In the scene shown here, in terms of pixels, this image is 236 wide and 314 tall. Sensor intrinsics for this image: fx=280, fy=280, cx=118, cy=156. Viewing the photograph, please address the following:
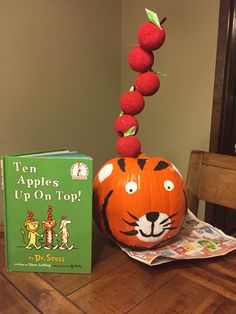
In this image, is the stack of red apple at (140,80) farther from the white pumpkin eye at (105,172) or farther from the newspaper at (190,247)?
the newspaper at (190,247)

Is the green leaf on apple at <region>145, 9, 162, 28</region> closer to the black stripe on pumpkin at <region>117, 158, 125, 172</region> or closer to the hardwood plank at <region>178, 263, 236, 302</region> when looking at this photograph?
the black stripe on pumpkin at <region>117, 158, 125, 172</region>

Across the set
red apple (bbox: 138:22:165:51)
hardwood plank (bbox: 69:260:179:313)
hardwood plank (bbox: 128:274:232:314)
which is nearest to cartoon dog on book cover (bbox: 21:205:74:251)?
hardwood plank (bbox: 69:260:179:313)

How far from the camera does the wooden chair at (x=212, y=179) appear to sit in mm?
953

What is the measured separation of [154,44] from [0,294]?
0.65 m

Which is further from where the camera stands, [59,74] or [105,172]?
[59,74]

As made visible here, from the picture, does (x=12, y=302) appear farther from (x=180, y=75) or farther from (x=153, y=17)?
(x=180, y=75)

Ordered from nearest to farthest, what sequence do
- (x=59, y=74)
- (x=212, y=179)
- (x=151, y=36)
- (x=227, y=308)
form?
(x=227, y=308), (x=151, y=36), (x=212, y=179), (x=59, y=74)

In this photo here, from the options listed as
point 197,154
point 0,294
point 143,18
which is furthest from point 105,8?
point 0,294

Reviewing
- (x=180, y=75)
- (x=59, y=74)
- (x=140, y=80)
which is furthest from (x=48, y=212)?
(x=180, y=75)

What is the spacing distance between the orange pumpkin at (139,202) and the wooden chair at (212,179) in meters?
0.29

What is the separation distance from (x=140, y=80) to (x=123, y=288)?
496 millimetres

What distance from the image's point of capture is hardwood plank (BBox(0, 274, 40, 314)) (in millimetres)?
542

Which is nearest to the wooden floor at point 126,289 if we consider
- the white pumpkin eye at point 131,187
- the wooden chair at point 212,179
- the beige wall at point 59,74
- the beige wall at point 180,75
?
the white pumpkin eye at point 131,187

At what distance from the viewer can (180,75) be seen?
1.45 m
